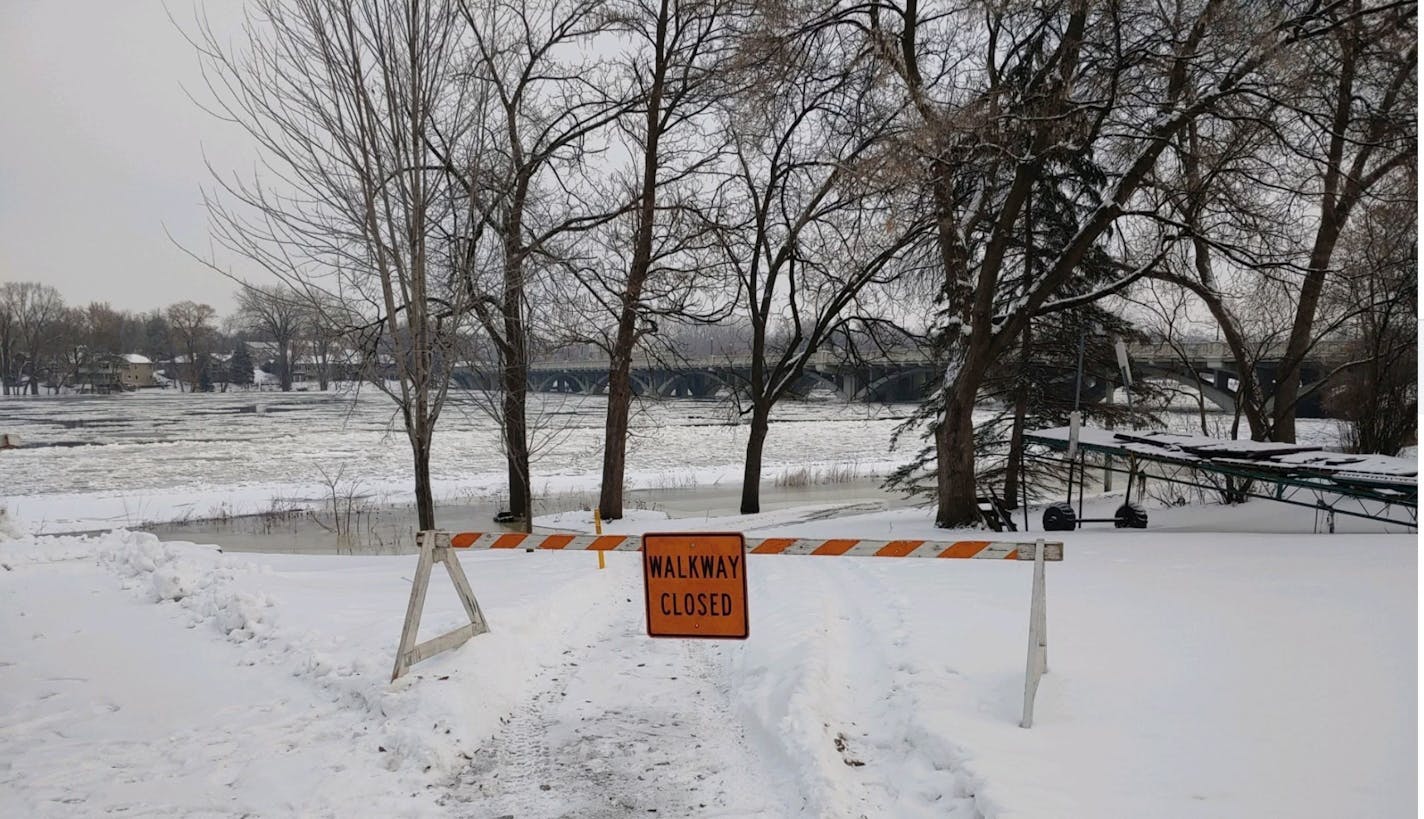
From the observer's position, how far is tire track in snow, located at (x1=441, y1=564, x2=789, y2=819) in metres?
4.35

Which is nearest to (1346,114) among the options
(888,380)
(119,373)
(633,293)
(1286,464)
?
(1286,464)

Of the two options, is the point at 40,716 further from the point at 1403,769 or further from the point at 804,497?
the point at 804,497

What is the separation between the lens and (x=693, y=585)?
6051 mm

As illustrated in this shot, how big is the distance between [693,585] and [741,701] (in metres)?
0.80

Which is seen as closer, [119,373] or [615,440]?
[615,440]

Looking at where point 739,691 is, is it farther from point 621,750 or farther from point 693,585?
point 621,750

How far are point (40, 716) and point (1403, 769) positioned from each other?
23.8 feet

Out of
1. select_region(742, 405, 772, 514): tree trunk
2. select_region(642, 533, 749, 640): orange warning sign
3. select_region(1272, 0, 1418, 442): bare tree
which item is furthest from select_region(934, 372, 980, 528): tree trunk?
select_region(642, 533, 749, 640): orange warning sign

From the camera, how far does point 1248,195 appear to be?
1470 cm

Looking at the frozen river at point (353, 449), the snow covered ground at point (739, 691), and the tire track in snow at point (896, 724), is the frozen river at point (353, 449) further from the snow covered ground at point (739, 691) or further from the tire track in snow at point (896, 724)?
the tire track in snow at point (896, 724)

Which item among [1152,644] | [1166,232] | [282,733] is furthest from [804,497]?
[282,733]

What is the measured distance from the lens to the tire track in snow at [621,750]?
14.3 feet

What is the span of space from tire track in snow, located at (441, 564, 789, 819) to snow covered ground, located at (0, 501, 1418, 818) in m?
0.02

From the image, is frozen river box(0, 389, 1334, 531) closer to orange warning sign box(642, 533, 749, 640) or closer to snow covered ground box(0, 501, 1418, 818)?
snow covered ground box(0, 501, 1418, 818)
